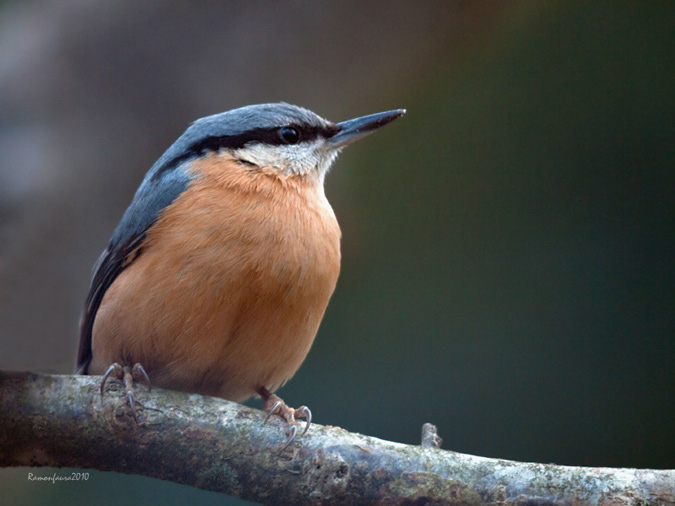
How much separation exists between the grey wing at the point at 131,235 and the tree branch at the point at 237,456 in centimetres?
67

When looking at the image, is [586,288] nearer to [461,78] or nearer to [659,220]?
[659,220]

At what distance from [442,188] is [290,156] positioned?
1.57 m

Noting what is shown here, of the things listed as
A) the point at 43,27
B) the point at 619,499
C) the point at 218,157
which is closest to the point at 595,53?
the point at 218,157

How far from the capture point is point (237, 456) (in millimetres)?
2336

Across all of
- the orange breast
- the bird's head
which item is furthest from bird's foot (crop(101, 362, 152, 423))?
the bird's head

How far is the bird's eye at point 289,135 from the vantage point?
3.23 m

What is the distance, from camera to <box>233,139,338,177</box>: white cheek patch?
3.12 meters

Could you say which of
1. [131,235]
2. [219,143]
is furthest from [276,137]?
[131,235]

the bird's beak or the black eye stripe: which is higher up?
the bird's beak

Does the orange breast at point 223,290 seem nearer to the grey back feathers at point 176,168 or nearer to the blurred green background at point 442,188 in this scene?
the grey back feathers at point 176,168

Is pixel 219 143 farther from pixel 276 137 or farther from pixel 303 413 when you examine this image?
pixel 303 413

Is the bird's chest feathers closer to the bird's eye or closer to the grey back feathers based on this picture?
the grey back feathers

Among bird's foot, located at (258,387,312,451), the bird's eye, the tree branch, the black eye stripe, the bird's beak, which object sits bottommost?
the tree branch

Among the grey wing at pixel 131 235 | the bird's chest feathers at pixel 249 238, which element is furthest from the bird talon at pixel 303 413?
the grey wing at pixel 131 235
